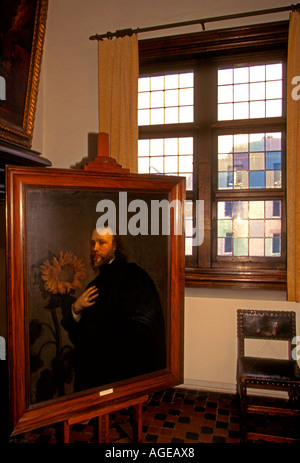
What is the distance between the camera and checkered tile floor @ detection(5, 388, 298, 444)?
238cm

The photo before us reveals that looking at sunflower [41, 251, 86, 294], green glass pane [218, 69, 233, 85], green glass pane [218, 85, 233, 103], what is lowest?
sunflower [41, 251, 86, 294]

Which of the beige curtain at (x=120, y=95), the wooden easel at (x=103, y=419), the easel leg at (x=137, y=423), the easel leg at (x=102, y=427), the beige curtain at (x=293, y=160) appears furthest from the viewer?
the beige curtain at (x=120, y=95)

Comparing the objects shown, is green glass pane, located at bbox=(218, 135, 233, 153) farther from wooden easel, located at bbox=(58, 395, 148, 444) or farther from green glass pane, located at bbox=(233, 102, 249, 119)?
wooden easel, located at bbox=(58, 395, 148, 444)

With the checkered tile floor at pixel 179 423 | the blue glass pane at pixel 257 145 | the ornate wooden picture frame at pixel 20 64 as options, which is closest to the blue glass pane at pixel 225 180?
the blue glass pane at pixel 257 145

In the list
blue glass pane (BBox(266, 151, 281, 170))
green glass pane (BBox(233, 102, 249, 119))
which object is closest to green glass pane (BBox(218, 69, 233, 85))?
green glass pane (BBox(233, 102, 249, 119))

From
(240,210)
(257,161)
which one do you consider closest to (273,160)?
(257,161)

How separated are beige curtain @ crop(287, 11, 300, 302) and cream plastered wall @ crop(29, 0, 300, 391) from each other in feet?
0.83

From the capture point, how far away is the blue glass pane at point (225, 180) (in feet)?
10.7

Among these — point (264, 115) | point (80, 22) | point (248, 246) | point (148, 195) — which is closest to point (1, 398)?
point (148, 195)

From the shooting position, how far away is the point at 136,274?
208 centimetres

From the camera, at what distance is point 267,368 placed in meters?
2.52

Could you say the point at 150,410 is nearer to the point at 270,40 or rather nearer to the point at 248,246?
the point at 248,246

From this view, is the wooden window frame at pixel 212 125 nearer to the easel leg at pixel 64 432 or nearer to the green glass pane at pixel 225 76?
the green glass pane at pixel 225 76

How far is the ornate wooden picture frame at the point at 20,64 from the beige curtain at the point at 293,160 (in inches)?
78.7
